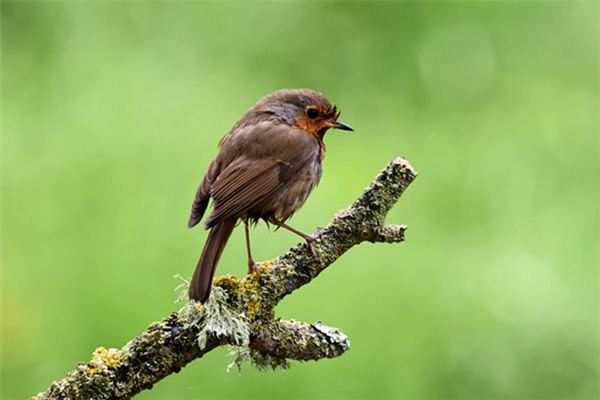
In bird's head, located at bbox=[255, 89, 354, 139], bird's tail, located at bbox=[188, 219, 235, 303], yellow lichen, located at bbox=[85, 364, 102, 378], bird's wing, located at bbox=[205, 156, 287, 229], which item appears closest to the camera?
yellow lichen, located at bbox=[85, 364, 102, 378]

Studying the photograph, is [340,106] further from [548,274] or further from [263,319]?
[263,319]

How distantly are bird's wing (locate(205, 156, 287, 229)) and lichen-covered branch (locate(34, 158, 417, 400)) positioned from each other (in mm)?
285

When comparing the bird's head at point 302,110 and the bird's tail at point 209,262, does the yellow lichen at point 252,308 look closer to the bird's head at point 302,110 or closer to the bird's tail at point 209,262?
the bird's tail at point 209,262

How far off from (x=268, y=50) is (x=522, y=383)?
8.69 ft

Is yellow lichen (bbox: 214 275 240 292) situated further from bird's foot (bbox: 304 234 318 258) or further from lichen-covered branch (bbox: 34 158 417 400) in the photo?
bird's foot (bbox: 304 234 318 258)

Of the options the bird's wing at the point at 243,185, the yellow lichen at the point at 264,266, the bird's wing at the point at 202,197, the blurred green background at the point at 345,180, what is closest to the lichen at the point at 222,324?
the yellow lichen at the point at 264,266

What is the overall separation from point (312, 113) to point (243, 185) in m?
0.61

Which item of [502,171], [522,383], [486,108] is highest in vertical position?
[486,108]

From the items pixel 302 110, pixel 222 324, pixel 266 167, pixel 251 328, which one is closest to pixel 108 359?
pixel 222 324

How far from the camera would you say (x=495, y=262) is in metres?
5.70

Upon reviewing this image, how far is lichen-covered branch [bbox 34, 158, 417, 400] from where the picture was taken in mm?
2797

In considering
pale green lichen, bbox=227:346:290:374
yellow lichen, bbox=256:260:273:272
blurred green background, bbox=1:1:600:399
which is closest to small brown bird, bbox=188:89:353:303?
yellow lichen, bbox=256:260:273:272

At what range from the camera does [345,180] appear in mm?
5668

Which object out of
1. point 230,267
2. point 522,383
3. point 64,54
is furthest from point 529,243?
point 64,54
